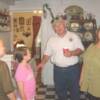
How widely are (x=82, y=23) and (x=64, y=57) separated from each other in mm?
2470

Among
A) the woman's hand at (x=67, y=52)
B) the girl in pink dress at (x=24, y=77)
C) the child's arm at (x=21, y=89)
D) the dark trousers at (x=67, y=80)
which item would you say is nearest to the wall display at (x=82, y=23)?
the dark trousers at (x=67, y=80)

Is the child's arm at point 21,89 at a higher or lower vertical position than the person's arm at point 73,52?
lower

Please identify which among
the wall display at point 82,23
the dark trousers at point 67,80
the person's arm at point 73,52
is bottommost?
the dark trousers at point 67,80

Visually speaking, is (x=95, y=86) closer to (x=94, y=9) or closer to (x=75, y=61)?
(x=75, y=61)

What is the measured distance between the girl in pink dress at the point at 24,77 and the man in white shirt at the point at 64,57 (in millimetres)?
793

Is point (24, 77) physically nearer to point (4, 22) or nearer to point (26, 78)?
point (26, 78)

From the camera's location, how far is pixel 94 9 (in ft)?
18.9

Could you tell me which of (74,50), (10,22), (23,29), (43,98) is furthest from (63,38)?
(23,29)

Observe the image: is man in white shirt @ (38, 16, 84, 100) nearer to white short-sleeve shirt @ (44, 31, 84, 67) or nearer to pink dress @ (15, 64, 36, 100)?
white short-sleeve shirt @ (44, 31, 84, 67)

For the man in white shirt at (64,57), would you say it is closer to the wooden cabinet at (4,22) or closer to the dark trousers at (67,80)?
the dark trousers at (67,80)

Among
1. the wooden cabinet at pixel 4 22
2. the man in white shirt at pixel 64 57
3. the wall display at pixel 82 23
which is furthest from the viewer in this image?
the wall display at pixel 82 23

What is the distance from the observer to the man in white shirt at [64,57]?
11.4 feet

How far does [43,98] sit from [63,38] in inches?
65.8

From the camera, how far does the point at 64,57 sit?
3475 millimetres
